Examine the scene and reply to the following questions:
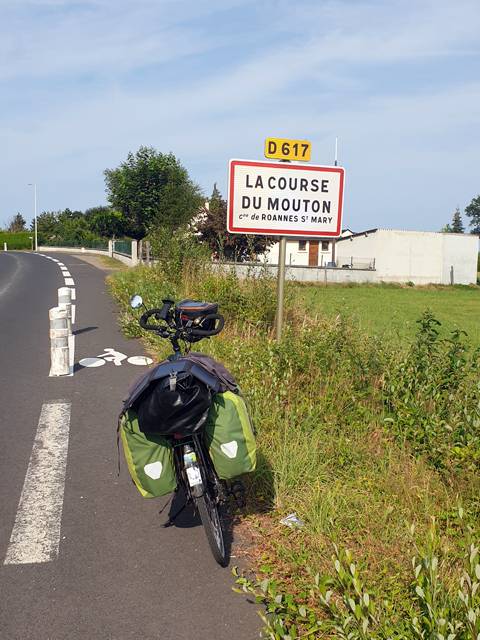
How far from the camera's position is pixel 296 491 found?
4.69 metres

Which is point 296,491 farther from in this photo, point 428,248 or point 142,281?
point 428,248

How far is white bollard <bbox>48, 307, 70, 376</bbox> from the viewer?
29.5ft

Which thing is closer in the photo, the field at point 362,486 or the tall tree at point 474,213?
the field at point 362,486

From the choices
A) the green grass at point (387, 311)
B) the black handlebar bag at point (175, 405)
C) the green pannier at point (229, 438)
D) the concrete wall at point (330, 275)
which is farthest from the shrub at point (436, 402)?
the concrete wall at point (330, 275)

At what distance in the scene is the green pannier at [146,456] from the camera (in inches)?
152

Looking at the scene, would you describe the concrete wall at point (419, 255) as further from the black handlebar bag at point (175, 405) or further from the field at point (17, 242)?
the black handlebar bag at point (175, 405)

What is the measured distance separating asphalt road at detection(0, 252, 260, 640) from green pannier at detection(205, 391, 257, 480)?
1.99 feet

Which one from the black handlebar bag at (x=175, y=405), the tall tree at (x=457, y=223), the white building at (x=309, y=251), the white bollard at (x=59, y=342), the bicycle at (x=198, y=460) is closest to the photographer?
the black handlebar bag at (x=175, y=405)

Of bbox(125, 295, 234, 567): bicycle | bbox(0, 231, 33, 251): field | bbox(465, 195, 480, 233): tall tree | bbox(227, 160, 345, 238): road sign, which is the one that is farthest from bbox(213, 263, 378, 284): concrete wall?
bbox(465, 195, 480, 233): tall tree

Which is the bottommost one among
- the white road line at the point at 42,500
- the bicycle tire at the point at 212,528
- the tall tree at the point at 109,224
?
the white road line at the point at 42,500

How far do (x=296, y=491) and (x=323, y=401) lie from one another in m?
1.59

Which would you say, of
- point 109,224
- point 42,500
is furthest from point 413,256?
point 42,500

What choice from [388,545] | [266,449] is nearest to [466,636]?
[388,545]

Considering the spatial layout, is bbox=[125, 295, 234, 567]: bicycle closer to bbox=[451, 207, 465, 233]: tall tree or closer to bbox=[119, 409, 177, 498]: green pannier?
bbox=[119, 409, 177, 498]: green pannier
